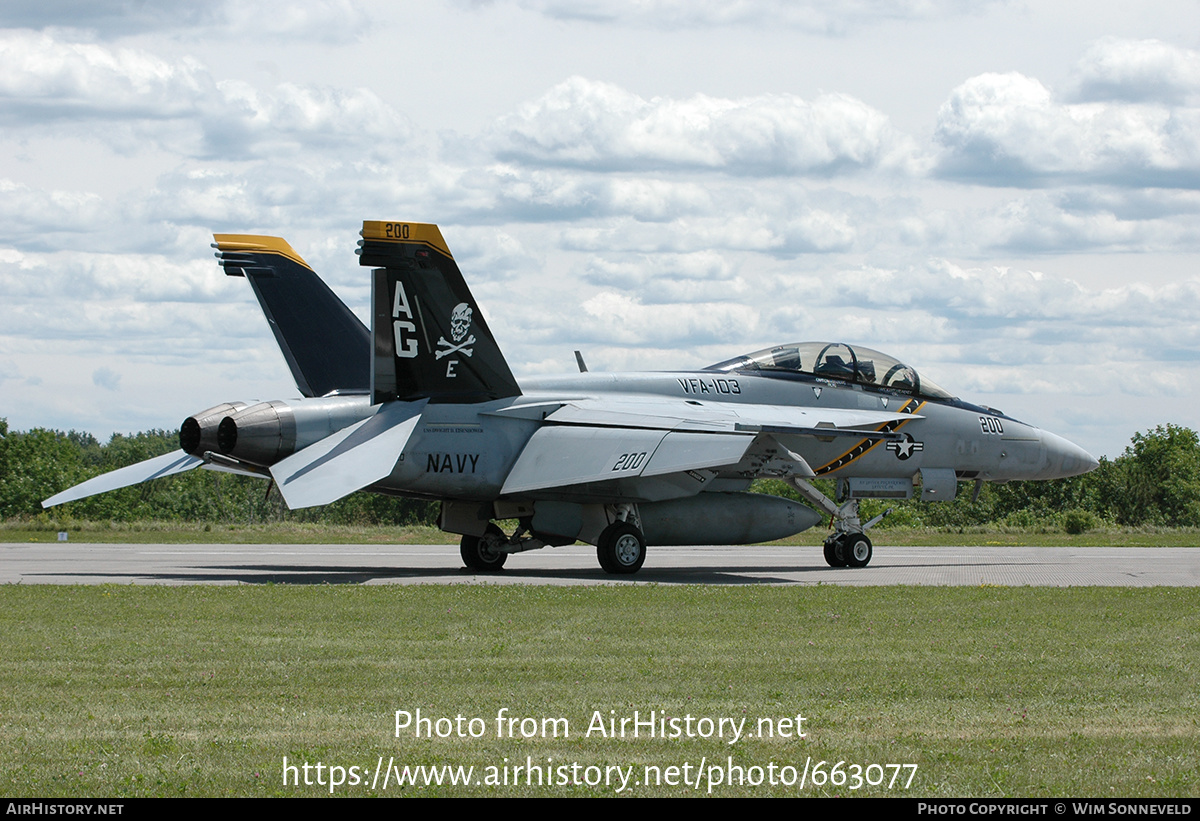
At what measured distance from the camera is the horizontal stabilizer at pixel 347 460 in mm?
16297

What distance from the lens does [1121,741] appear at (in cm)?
713

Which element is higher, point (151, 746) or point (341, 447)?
point (341, 447)

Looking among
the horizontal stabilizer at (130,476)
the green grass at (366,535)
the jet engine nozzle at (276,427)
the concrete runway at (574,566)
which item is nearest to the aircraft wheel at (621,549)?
the concrete runway at (574,566)

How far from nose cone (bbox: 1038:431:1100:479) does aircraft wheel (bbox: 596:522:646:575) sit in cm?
904

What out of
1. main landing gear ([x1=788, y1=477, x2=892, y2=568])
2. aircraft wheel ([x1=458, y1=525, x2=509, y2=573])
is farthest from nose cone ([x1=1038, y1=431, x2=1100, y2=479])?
aircraft wheel ([x1=458, y1=525, x2=509, y2=573])

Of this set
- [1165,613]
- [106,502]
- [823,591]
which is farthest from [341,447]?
[106,502]

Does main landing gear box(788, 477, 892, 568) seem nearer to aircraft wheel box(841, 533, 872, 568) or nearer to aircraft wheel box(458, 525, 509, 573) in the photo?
aircraft wheel box(841, 533, 872, 568)

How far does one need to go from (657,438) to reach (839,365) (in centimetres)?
529

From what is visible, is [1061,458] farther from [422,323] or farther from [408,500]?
[408,500]

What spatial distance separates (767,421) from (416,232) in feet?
20.7

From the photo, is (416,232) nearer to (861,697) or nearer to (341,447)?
(341,447)

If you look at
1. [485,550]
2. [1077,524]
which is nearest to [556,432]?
[485,550]

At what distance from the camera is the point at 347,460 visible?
17156 millimetres

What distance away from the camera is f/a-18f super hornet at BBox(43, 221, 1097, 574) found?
60.3 feet
